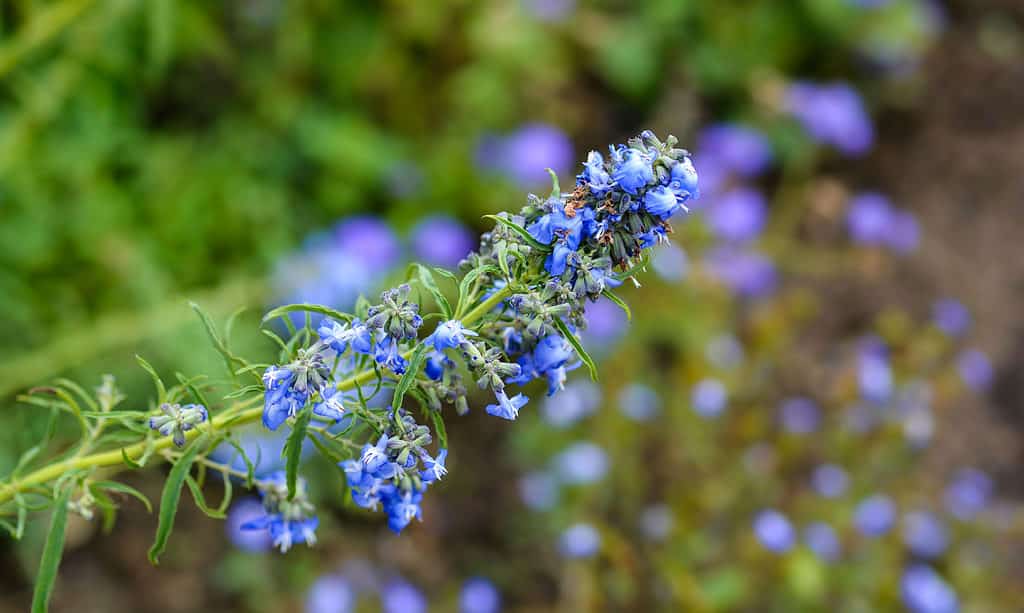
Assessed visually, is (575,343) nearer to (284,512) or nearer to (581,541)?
(284,512)

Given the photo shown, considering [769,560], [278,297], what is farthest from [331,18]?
[769,560]

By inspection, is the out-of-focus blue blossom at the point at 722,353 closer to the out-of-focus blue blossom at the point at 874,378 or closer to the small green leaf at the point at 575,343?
the out-of-focus blue blossom at the point at 874,378

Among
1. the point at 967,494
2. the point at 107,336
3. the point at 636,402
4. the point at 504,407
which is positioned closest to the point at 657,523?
the point at 636,402

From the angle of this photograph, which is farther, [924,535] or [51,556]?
[924,535]

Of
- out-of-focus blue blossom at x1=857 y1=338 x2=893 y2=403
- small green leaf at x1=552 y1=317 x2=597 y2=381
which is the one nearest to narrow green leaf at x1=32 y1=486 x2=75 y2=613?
small green leaf at x1=552 y1=317 x2=597 y2=381

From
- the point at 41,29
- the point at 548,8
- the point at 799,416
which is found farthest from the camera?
the point at 548,8

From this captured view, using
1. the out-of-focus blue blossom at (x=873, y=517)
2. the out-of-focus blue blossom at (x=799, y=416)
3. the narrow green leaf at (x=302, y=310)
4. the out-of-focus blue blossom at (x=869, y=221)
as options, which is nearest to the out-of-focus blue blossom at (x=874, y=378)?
the out-of-focus blue blossom at (x=799, y=416)

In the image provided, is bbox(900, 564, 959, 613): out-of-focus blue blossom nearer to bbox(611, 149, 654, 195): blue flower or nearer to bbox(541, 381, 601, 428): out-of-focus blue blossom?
bbox(541, 381, 601, 428): out-of-focus blue blossom
